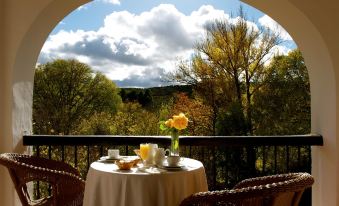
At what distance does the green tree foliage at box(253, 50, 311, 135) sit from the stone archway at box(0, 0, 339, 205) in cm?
1025

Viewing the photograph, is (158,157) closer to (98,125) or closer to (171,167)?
(171,167)

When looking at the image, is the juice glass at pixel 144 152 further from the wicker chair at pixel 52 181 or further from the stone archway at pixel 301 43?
the stone archway at pixel 301 43

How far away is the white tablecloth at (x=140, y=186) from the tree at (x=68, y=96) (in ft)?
41.6

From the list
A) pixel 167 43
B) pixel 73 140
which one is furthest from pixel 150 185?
pixel 167 43

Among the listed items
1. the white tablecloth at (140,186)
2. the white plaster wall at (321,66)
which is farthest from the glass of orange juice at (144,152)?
the white plaster wall at (321,66)

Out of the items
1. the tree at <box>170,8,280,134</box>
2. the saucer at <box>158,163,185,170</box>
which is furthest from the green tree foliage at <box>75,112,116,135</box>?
the saucer at <box>158,163,185,170</box>

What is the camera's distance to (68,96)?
15.3 metres

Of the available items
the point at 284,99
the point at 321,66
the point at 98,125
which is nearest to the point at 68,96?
the point at 98,125

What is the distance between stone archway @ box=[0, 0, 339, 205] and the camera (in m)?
3.32

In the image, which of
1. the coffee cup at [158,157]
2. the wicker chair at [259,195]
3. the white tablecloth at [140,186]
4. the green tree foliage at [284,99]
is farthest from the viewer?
the green tree foliage at [284,99]

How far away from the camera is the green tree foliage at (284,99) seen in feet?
44.1

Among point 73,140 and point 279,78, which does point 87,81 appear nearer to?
point 279,78

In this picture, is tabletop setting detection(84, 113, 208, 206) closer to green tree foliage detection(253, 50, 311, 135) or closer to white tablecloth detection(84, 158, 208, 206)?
white tablecloth detection(84, 158, 208, 206)

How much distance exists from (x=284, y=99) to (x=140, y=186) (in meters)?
12.1
